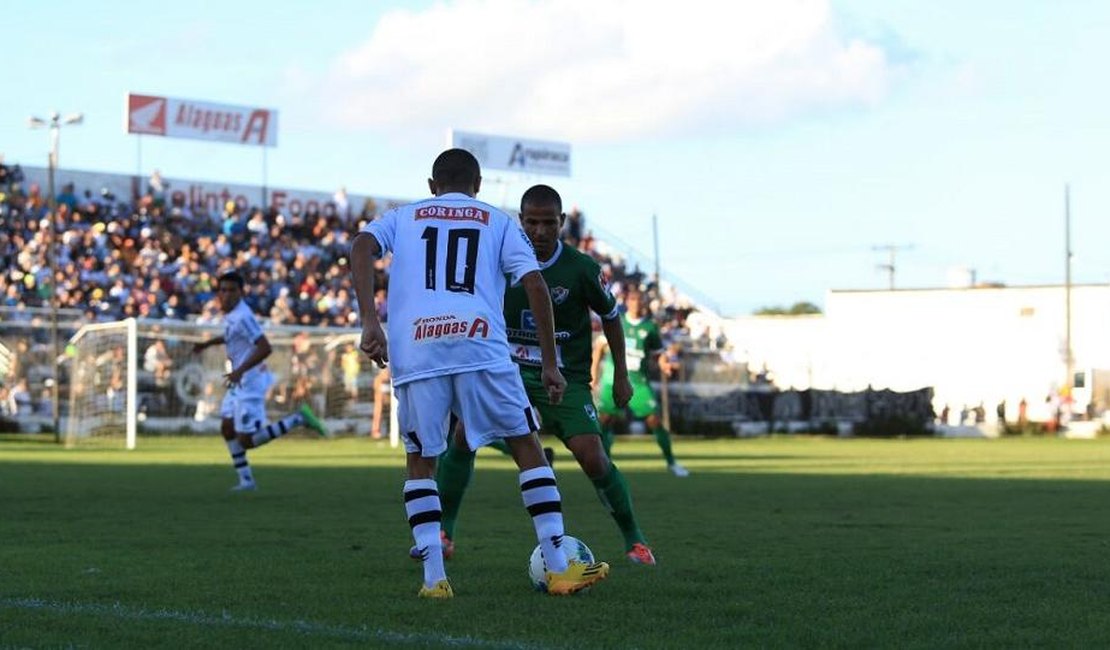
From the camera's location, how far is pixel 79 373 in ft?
114

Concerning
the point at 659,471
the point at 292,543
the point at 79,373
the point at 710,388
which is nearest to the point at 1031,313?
the point at 710,388

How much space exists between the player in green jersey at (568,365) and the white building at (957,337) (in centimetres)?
6182

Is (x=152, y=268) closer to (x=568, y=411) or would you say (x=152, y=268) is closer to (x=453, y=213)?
(x=568, y=411)

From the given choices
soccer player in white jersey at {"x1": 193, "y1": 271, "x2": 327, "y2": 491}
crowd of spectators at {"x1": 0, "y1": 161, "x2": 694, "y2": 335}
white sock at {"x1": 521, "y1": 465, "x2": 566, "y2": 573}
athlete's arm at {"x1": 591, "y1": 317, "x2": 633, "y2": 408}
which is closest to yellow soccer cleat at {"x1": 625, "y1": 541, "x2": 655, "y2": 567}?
athlete's arm at {"x1": 591, "y1": 317, "x2": 633, "y2": 408}

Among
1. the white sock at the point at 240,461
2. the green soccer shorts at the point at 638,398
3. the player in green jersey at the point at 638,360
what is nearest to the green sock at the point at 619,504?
the white sock at the point at 240,461

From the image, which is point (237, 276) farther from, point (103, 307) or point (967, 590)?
point (103, 307)

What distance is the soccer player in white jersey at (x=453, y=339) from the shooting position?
24.6 feet

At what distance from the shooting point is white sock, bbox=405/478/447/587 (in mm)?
7477

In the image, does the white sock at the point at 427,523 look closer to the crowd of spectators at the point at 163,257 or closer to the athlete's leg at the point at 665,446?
the athlete's leg at the point at 665,446

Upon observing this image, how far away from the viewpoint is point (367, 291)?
7363 millimetres

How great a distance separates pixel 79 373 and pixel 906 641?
30.6 m

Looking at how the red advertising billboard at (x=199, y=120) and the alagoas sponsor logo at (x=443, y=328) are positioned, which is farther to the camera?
the red advertising billboard at (x=199, y=120)

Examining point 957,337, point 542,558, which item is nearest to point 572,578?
point 542,558

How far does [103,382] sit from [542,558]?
2763 centimetres
